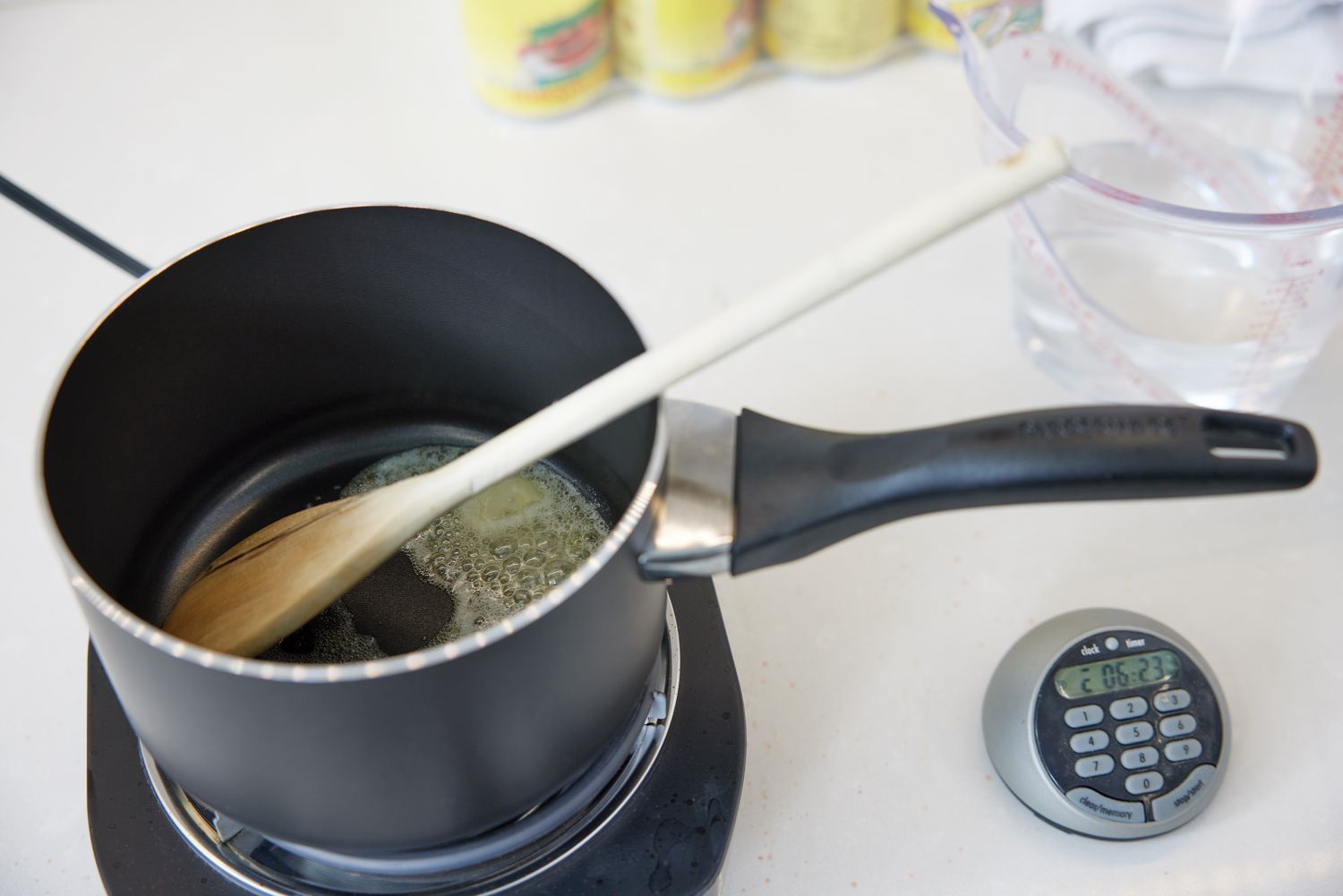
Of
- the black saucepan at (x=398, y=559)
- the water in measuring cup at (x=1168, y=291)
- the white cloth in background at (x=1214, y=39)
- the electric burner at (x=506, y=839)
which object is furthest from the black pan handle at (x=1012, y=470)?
the white cloth in background at (x=1214, y=39)

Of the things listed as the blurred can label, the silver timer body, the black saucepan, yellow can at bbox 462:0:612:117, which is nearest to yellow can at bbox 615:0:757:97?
yellow can at bbox 462:0:612:117

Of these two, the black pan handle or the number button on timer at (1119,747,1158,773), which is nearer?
the black pan handle

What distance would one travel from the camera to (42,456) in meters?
0.41

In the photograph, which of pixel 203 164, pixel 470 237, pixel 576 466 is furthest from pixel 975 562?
pixel 203 164

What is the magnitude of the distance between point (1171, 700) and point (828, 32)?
522 millimetres

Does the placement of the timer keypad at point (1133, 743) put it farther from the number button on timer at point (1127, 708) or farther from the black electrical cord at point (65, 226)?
the black electrical cord at point (65, 226)

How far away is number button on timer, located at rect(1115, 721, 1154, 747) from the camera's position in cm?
54

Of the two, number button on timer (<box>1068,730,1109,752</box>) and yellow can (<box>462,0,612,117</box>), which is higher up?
yellow can (<box>462,0,612,117</box>)

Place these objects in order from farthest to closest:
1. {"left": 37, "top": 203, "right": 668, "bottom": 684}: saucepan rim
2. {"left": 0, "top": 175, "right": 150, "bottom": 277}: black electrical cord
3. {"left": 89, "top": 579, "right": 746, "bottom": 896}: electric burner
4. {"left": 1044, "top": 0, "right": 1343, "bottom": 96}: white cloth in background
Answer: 1. {"left": 1044, "top": 0, "right": 1343, "bottom": 96}: white cloth in background
2. {"left": 0, "top": 175, "right": 150, "bottom": 277}: black electrical cord
3. {"left": 89, "top": 579, "right": 746, "bottom": 896}: electric burner
4. {"left": 37, "top": 203, "right": 668, "bottom": 684}: saucepan rim

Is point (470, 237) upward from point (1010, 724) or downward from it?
upward

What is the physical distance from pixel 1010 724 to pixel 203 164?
65 centimetres

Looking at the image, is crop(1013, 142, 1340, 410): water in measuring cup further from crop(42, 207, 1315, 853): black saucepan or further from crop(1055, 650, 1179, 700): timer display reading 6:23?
crop(42, 207, 1315, 853): black saucepan

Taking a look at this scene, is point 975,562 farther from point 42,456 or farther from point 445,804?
point 42,456

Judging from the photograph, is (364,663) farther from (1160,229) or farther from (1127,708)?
(1160,229)
